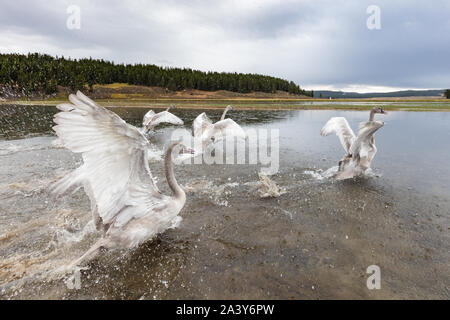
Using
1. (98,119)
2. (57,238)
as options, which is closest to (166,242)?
(57,238)

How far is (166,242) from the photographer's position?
18.5ft

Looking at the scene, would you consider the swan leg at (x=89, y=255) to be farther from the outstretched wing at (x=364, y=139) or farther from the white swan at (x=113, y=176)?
the outstretched wing at (x=364, y=139)

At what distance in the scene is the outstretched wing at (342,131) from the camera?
34.1 feet

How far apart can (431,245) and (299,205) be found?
9.92 feet

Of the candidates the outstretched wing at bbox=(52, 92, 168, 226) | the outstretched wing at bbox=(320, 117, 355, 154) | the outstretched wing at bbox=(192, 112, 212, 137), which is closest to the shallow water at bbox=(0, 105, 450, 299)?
the outstretched wing at bbox=(52, 92, 168, 226)

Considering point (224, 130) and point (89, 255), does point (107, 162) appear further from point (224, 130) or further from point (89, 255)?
point (224, 130)

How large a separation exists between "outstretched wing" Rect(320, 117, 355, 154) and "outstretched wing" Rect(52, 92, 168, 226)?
8278mm

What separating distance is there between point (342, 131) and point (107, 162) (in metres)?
9.44

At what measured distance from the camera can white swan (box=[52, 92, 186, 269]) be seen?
3990 millimetres

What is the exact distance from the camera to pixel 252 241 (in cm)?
562

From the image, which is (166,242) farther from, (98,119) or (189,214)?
(98,119)

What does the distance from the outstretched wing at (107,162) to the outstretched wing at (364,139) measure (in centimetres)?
723

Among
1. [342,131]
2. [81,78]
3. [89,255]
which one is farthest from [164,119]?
[81,78]

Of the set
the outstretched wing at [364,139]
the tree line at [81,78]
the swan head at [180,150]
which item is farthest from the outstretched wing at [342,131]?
the tree line at [81,78]
